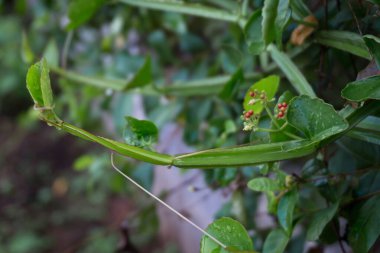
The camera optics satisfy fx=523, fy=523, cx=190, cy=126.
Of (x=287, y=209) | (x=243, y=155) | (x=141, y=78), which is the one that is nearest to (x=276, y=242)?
(x=287, y=209)

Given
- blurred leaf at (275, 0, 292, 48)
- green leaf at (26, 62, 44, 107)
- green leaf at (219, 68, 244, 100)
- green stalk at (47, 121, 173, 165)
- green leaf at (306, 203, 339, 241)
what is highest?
blurred leaf at (275, 0, 292, 48)

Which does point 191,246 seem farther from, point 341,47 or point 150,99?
point 341,47

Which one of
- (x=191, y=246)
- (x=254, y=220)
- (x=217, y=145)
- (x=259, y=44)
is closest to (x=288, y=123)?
(x=259, y=44)

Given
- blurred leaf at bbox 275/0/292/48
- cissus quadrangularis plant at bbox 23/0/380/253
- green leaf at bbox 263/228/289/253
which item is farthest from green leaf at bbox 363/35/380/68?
green leaf at bbox 263/228/289/253

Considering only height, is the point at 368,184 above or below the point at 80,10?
below

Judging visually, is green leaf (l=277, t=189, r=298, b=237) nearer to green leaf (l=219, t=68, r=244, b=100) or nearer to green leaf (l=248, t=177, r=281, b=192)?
green leaf (l=248, t=177, r=281, b=192)

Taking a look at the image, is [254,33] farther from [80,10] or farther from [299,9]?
[80,10]
